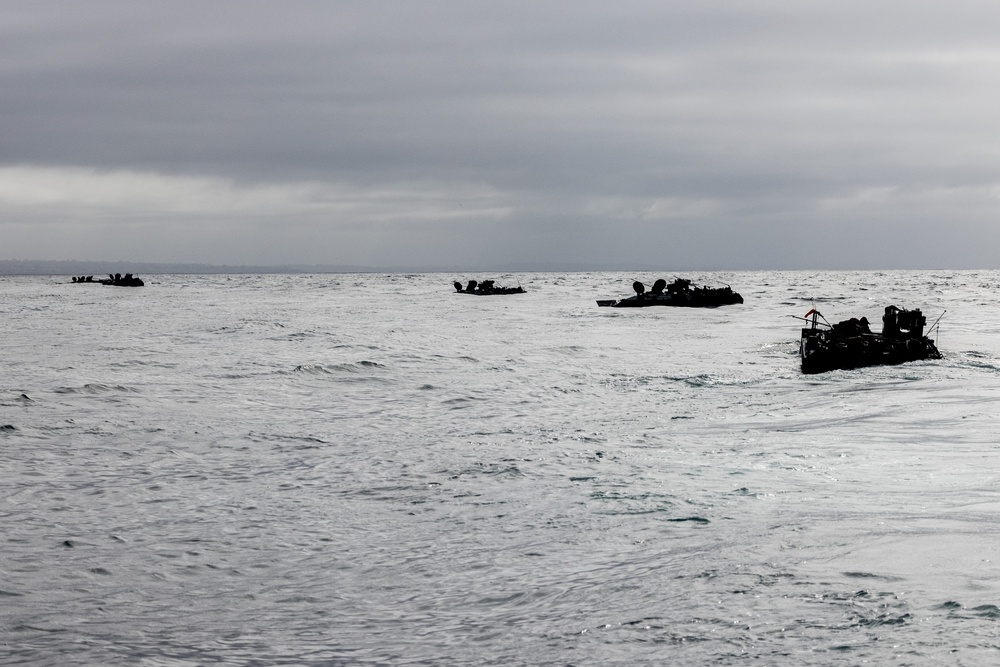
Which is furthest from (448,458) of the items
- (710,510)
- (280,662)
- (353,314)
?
(353,314)

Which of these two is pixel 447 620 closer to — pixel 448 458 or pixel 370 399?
pixel 448 458

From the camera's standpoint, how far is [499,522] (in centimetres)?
1195

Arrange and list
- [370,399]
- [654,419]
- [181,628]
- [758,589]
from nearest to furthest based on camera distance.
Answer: [181,628]
[758,589]
[654,419]
[370,399]

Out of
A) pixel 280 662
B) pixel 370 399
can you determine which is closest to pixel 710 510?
pixel 280 662

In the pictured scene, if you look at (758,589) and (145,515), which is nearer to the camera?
(758,589)

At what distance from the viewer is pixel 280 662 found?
7.51 m

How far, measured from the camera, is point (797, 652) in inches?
298

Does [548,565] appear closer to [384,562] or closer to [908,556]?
[384,562]

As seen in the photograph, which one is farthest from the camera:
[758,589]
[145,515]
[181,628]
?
[145,515]

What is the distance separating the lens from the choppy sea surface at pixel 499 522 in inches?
316

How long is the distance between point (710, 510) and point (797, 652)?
4783 mm

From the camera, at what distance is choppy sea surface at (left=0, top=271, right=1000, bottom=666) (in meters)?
8.02

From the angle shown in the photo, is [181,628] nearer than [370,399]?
Yes

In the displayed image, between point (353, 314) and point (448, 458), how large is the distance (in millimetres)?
60070
